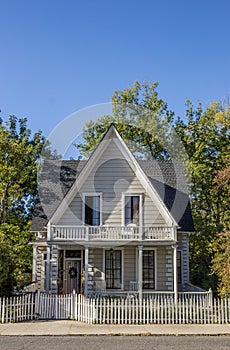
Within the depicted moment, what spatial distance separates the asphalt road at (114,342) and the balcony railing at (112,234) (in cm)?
714

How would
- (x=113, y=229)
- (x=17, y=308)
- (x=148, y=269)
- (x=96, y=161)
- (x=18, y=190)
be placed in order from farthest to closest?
(x=18, y=190)
(x=96, y=161)
(x=148, y=269)
(x=113, y=229)
(x=17, y=308)

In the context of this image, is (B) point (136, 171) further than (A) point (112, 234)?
Yes

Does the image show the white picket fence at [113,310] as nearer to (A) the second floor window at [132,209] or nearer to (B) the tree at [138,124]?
(A) the second floor window at [132,209]

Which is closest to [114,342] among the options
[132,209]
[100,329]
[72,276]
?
[100,329]

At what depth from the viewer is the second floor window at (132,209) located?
2149 centimetres

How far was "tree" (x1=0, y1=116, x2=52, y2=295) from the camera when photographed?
27047mm

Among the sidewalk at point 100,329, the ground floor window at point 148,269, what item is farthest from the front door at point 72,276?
the sidewalk at point 100,329

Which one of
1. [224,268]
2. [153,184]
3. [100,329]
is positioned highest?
[153,184]

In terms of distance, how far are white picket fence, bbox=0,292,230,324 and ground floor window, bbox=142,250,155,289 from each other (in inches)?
199

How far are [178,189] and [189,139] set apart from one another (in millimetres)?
10132

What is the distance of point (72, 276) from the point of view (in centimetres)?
2214

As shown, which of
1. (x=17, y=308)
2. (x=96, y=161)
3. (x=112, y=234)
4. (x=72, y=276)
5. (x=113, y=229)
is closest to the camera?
(x=17, y=308)

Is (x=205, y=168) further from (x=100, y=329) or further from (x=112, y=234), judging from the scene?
(x=100, y=329)

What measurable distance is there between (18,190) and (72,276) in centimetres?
1014
